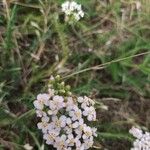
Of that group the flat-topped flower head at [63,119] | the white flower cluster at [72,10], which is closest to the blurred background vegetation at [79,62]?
the white flower cluster at [72,10]

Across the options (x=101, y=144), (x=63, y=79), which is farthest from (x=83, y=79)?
(x=101, y=144)

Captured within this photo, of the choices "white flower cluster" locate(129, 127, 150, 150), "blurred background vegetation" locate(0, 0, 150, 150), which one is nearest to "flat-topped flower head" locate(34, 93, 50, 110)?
"blurred background vegetation" locate(0, 0, 150, 150)

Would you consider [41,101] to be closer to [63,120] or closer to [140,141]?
[63,120]

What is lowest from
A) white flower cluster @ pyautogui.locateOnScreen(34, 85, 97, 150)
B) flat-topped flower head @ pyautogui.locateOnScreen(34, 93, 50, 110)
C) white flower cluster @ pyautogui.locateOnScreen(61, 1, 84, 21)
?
white flower cluster @ pyautogui.locateOnScreen(34, 85, 97, 150)

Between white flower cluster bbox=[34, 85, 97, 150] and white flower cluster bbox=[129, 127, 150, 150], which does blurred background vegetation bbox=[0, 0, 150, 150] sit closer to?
white flower cluster bbox=[129, 127, 150, 150]

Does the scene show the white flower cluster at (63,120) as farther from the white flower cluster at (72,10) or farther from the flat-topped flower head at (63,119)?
the white flower cluster at (72,10)
